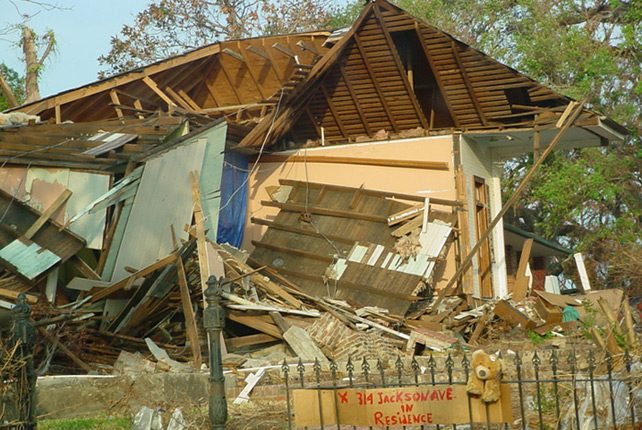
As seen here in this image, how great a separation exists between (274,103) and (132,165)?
477 cm

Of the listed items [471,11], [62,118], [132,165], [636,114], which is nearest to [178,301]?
[132,165]

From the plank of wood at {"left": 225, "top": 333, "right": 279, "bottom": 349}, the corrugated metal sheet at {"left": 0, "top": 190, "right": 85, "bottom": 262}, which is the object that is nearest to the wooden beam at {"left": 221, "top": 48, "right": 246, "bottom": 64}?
the corrugated metal sheet at {"left": 0, "top": 190, "right": 85, "bottom": 262}

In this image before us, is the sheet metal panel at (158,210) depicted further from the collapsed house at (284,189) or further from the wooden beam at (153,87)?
the wooden beam at (153,87)

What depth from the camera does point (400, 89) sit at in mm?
17781

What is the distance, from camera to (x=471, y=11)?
31.9 meters

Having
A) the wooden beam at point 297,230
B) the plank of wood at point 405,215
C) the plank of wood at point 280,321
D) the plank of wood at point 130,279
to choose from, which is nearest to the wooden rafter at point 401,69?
the plank of wood at point 405,215

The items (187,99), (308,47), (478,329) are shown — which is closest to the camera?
(478,329)

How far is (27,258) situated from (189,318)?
2.49 meters

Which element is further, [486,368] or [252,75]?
[252,75]

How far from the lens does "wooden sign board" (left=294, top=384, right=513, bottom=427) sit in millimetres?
6582

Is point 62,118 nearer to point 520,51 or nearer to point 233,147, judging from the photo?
point 233,147

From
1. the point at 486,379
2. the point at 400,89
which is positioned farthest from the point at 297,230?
the point at 486,379

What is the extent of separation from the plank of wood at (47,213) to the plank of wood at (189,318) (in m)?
2.06

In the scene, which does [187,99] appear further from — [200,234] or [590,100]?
[590,100]
